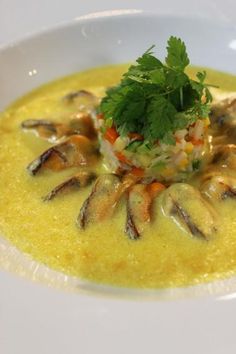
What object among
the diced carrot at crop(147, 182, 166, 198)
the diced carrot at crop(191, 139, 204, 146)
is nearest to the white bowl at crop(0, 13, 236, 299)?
the diced carrot at crop(191, 139, 204, 146)

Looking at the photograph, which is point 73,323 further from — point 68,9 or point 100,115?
point 68,9

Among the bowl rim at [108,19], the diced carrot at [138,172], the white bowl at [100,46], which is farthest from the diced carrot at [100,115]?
the bowl rim at [108,19]

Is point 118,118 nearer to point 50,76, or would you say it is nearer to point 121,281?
point 121,281

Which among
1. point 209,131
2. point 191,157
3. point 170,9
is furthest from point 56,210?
point 170,9

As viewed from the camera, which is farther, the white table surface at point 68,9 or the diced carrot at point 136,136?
the white table surface at point 68,9

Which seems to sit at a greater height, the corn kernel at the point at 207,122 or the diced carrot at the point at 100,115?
the diced carrot at the point at 100,115

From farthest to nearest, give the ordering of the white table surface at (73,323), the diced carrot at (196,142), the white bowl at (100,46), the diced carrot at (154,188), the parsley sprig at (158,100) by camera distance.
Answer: the white bowl at (100,46), the diced carrot at (196,142), the diced carrot at (154,188), the parsley sprig at (158,100), the white table surface at (73,323)

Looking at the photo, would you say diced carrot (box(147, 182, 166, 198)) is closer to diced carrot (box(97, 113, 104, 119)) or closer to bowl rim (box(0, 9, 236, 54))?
diced carrot (box(97, 113, 104, 119))

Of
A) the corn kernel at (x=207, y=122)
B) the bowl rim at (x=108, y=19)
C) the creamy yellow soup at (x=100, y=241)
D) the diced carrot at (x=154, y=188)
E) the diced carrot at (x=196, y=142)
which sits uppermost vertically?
the bowl rim at (x=108, y=19)

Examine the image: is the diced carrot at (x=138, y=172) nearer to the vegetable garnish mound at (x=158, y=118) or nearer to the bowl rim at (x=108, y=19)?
the vegetable garnish mound at (x=158, y=118)
